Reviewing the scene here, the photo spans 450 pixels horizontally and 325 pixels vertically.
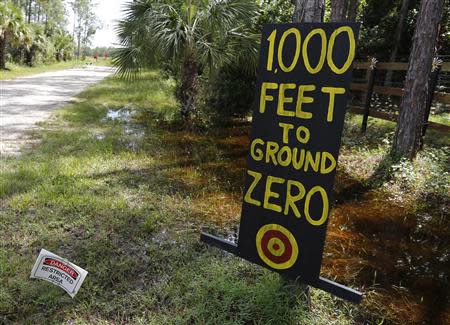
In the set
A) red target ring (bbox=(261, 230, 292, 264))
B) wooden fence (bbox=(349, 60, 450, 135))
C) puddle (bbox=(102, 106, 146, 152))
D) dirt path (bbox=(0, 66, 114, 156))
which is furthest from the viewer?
puddle (bbox=(102, 106, 146, 152))

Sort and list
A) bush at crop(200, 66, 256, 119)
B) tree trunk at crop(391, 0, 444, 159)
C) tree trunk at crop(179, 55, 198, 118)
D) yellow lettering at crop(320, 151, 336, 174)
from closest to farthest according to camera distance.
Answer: yellow lettering at crop(320, 151, 336, 174), tree trunk at crop(391, 0, 444, 159), tree trunk at crop(179, 55, 198, 118), bush at crop(200, 66, 256, 119)

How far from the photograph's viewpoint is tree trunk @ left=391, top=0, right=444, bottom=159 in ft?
15.3

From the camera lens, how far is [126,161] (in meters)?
5.00

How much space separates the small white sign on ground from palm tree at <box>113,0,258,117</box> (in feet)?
16.8

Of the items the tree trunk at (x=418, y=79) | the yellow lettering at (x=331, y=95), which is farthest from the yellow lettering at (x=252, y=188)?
the tree trunk at (x=418, y=79)

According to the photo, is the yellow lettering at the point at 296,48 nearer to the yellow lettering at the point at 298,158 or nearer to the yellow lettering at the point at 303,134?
the yellow lettering at the point at 303,134

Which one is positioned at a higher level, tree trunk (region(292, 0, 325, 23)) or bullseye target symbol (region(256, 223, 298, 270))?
tree trunk (region(292, 0, 325, 23))

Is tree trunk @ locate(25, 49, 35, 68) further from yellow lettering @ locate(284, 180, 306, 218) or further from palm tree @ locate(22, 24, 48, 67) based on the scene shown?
yellow lettering @ locate(284, 180, 306, 218)

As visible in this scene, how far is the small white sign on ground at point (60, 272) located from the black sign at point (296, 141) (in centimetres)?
104

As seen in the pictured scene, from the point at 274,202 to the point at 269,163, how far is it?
0.22 m

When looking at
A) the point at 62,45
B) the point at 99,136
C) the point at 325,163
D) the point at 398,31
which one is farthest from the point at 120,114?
the point at 62,45

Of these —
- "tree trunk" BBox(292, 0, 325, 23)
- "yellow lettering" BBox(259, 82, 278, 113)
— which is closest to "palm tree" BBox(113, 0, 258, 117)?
"tree trunk" BBox(292, 0, 325, 23)

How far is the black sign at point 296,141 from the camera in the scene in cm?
179

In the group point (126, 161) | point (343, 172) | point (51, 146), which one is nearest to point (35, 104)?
point (51, 146)
